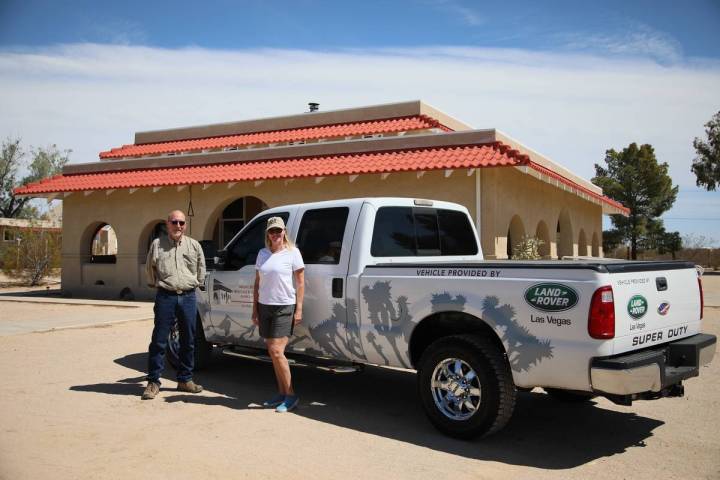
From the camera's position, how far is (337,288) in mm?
6312

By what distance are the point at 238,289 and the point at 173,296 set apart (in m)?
0.81

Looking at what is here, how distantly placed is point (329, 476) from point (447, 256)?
10.3 ft

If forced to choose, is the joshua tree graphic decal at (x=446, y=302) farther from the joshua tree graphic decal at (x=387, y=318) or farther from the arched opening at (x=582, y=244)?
the arched opening at (x=582, y=244)

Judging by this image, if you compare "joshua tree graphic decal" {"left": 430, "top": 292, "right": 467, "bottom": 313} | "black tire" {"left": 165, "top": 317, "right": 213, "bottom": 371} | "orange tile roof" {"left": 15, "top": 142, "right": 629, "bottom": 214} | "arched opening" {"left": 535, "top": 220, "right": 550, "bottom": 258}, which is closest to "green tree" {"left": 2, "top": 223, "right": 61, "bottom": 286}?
"orange tile roof" {"left": 15, "top": 142, "right": 629, "bottom": 214}

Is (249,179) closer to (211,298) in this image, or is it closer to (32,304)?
(32,304)

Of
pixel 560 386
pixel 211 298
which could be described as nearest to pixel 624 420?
pixel 560 386

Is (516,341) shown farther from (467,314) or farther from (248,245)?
(248,245)

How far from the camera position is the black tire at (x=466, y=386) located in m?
5.11

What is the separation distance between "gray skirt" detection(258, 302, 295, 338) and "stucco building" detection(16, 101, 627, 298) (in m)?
8.05

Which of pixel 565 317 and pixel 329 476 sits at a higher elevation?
pixel 565 317

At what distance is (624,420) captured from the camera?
20.1 feet

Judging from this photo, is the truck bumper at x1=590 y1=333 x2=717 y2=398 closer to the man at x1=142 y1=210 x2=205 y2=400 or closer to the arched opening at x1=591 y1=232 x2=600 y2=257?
the man at x1=142 y1=210 x2=205 y2=400

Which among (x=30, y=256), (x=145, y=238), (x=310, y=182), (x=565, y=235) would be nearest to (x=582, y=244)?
(x=565, y=235)

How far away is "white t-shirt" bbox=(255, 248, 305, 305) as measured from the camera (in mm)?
6199
